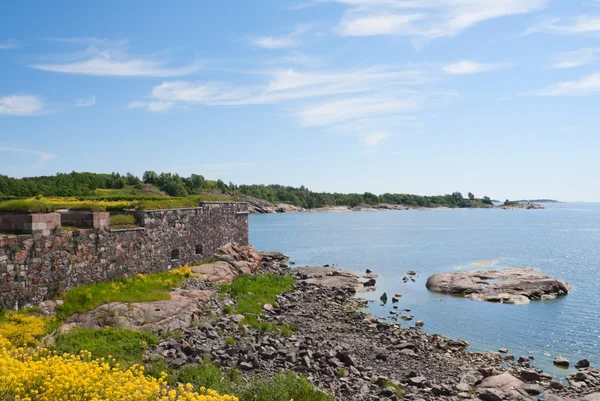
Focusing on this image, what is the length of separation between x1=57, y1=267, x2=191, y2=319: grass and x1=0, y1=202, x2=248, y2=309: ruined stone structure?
706 mm

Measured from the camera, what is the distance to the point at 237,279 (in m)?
35.3

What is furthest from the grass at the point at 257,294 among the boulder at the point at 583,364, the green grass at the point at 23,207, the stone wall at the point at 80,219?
the boulder at the point at 583,364

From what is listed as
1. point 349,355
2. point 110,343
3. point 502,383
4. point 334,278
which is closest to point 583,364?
point 502,383

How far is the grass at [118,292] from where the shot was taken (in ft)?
74.2

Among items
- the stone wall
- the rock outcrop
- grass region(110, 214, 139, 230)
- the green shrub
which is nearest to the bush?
the stone wall

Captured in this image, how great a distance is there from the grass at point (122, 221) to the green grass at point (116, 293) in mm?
3396

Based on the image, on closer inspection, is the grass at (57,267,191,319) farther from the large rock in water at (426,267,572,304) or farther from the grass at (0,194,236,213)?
the large rock in water at (426,267,572,304)

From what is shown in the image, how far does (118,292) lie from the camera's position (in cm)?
2525

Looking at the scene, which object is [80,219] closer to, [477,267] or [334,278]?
[334,278]

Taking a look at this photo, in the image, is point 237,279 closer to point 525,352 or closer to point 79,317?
point 79,317

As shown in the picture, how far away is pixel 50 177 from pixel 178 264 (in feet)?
98.6

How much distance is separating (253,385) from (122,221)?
59.7 feet

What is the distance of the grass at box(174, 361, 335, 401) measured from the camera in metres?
15.2

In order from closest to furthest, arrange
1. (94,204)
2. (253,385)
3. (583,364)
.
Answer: (253,385)
(583,364)
(94,204)
